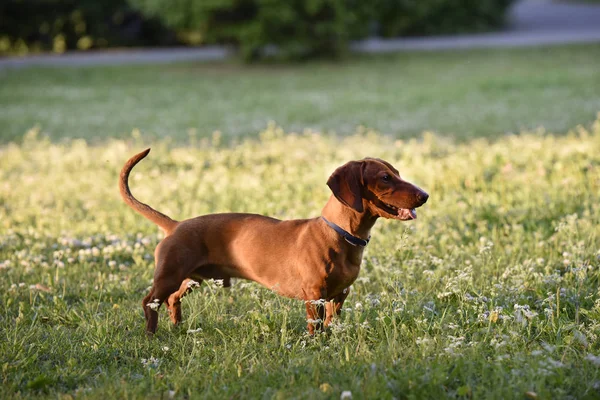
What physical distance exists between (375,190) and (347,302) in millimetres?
1043

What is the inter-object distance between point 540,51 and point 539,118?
11053 millimetres

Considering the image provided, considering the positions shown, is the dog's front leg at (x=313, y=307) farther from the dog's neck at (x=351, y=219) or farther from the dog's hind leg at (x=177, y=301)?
the dog's hind leg at (x=177, y=301)

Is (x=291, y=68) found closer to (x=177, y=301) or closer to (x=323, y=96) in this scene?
(x=323, y=96)

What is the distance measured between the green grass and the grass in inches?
136

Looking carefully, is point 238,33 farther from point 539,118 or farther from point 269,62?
point 539,118

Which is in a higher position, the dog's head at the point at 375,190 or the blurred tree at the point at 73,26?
the dog's head at the point at 375,190

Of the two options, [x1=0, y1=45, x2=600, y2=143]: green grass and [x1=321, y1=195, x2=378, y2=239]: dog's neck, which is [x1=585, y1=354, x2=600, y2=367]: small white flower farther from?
[x1=0, y1=45, x2=600, y2=143]: green grass

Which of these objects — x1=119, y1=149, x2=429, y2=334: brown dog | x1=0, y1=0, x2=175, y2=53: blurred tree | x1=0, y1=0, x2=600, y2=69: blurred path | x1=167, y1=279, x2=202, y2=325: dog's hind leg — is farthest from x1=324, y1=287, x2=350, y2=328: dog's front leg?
x1=0, y1=0, x2=175, y2=53: blurred tree

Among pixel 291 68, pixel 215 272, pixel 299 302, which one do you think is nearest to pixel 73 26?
pixel 291 68

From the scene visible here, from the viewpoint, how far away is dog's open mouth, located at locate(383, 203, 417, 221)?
389 centimetres

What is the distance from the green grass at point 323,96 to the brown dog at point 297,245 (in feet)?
22.2

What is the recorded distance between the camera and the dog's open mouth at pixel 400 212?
389 centimetres

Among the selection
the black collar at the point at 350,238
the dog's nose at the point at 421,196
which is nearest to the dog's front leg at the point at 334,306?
the black collar at the point at 350,238

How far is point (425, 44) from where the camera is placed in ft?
85.2
